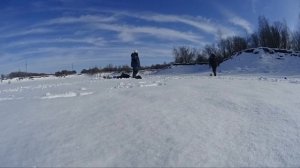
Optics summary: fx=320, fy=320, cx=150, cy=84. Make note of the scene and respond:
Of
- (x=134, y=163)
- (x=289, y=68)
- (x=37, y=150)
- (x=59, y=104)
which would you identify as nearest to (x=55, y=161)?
(x=37, y=150)

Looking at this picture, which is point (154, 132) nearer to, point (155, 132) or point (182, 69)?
point (155, 132)

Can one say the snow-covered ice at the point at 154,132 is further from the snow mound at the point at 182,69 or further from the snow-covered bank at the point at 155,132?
the snow mound at the point at 182,69

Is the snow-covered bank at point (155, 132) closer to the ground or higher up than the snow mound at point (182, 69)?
closer to the ground

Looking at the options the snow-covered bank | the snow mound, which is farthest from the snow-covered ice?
the snow mound

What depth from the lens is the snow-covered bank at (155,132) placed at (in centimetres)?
509

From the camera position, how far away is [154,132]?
5910 millimetres

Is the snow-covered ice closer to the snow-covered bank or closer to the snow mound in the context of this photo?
the snow-covered bank

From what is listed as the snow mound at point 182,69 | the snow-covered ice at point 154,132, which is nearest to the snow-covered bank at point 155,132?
the snow-covered ice at point 154,132

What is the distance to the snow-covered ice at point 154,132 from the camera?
507cm

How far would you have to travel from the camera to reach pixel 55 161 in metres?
4.91

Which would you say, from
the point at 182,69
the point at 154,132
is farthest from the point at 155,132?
the point at 182,69

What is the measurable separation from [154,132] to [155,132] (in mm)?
18

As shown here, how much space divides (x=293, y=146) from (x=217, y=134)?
1382 mm

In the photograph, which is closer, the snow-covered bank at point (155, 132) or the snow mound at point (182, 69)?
the snow-covered bank at point (155, 132)
